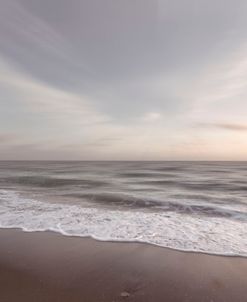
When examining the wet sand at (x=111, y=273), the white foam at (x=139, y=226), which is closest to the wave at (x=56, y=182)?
the white foam at (x=139, y=226)

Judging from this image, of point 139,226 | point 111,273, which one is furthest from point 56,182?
point 111,273

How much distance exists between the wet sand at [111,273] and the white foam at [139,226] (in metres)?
0.61

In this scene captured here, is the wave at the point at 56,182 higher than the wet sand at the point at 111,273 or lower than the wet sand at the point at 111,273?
lower

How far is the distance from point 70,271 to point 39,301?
105 centimetres

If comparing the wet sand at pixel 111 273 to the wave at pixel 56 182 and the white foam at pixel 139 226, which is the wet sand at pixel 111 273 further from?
the wave at pixel 56 182

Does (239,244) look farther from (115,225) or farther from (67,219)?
(67,219)

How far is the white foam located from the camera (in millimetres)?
6254

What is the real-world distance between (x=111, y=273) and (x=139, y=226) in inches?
129

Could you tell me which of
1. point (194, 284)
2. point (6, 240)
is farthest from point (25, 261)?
point (194, 284)

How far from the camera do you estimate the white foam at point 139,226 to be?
6254 mm

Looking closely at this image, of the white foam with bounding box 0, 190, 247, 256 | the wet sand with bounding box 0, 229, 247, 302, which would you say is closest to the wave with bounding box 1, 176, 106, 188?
the white foam with bounding box 0, 190, 247, 256

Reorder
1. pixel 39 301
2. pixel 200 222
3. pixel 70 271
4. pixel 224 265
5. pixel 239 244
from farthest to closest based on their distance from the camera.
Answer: pixel 200 222, pixel 239 244, pixel 224 265, pixel 70 271, pixel 39 301

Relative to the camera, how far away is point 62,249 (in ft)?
18.7

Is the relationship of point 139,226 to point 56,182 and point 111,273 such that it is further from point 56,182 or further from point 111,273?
point 56,182
